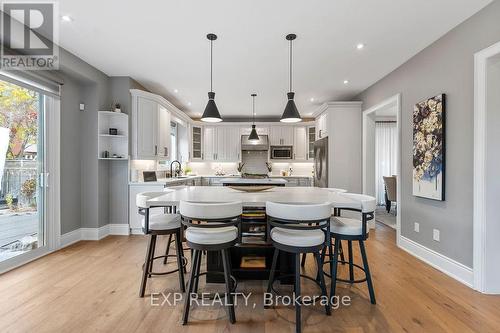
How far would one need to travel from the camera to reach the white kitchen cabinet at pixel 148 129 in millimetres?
4078

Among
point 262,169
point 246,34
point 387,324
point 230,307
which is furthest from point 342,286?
point 262,169

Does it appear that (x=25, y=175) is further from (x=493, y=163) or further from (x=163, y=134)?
(x=493, y=163)

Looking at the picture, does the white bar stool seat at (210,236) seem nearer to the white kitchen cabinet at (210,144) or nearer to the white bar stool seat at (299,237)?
the white bar stool seat at (299,237)

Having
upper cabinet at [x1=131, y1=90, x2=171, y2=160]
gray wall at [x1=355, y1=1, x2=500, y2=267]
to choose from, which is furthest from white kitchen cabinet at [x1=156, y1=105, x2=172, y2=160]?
gray wall at [x1=355, y1=1, x2=500, y2=267]

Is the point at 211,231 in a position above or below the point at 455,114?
below

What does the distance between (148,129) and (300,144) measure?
4328 millimetres

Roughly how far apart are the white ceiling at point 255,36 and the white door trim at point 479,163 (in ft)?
1.86

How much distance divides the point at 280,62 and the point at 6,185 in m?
3.72

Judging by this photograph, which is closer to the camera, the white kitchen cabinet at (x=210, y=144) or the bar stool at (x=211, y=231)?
the bar stool at (x=211, y=231)

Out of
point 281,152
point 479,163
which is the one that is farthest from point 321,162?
point 479,163

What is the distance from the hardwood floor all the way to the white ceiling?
8.86ft

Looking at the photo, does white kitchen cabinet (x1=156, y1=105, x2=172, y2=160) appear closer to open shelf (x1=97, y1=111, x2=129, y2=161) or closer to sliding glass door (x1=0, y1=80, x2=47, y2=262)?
open shelf (x1=97, y1=111, x2=129, y2=161)

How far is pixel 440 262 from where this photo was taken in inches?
107

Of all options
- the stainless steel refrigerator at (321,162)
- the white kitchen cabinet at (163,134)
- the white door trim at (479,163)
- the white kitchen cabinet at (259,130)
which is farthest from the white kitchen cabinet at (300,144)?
the white door trim at (479,163)
